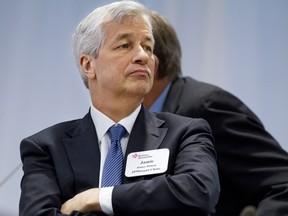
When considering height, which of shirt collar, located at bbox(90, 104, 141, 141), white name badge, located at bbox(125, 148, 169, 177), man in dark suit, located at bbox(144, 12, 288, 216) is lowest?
man in dark suit, located at bbox(144, 12, 288, 216)

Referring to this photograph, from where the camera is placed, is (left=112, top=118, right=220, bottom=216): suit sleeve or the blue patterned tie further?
the blue patterned tie

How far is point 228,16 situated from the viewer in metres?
3.50

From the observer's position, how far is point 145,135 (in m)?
1.90

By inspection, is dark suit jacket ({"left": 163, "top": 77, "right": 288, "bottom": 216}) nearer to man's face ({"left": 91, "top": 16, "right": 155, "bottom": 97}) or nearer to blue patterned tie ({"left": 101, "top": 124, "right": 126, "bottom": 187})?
man's face ({"left": 91, "top": 16, "right": 155, "bottom": 97})

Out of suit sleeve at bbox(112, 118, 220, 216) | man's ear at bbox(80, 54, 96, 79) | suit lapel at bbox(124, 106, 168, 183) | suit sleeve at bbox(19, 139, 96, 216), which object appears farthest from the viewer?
man's ear at bbox(80, 54, 96, 79)

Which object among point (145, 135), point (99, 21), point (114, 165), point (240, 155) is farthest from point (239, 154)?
point (99, 21)

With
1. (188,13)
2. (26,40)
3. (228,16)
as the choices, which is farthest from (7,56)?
(228,16)

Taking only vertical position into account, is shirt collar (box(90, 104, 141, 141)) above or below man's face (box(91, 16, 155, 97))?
below

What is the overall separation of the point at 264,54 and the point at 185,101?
1.19m

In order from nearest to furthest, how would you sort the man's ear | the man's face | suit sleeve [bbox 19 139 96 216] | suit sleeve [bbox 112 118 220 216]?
1. suit sleeve [bbox 112 118 220 216]
2. suit sleeve [bbox 19 139 96 216]
3. the man's face
4. the man's ear

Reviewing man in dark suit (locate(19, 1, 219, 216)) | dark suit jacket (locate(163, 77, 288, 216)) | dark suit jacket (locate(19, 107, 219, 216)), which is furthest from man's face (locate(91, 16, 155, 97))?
dark suit jacket (locate(163, 77, 288, 216))

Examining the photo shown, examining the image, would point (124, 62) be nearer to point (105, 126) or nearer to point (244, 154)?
point (105, 126)

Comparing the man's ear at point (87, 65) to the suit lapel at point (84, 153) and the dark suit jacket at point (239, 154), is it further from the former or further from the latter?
the dark suit jacket at point (239, 154)

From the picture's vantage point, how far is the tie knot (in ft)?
6.29
